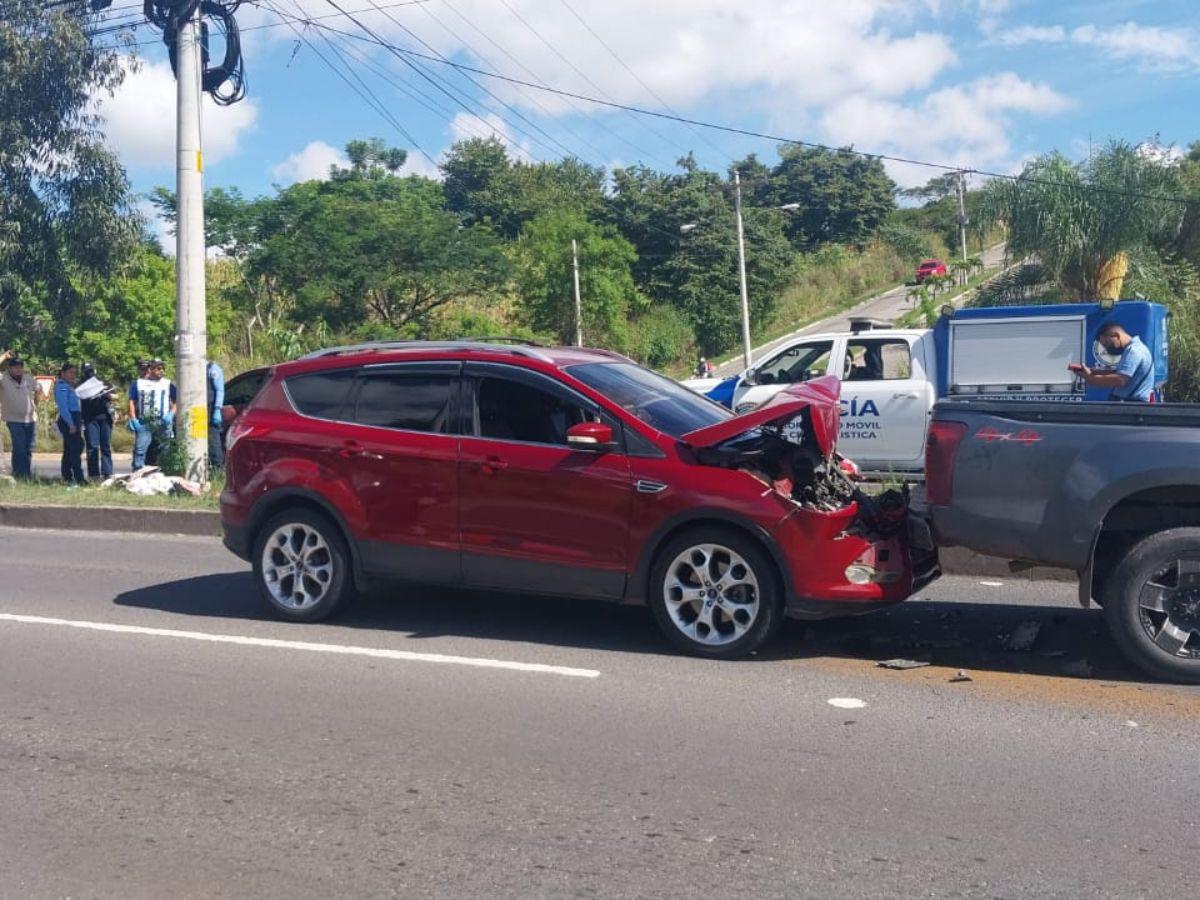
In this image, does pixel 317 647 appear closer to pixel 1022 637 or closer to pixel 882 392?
pixel 1022 637

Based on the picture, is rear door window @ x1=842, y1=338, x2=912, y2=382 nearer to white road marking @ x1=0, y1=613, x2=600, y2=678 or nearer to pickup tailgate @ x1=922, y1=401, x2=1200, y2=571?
pickup tailgate @ x1=922, y1=401, x2=1200, y2=571

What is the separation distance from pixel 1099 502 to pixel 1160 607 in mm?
605

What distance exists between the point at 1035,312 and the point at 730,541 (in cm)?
971

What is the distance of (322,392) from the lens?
824 centimetres

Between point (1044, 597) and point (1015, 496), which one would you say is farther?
point (1044, 597)

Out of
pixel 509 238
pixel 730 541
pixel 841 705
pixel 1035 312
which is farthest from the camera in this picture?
pixel 509 238

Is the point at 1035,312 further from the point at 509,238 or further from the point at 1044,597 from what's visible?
the point at 509,238

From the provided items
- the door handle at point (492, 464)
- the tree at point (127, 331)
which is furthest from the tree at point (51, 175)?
the tree at point (127, 331)

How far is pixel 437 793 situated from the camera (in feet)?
16.8

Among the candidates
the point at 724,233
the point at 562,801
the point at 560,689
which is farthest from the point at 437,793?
the point at 724,233

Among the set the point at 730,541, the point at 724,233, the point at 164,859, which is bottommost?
the point at 164,859

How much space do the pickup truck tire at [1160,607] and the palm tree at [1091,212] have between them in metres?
17.5

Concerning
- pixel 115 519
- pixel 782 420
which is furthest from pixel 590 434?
pixel 115 519

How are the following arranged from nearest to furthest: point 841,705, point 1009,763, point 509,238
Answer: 1. point 1009,763
2. point 841,705
3. point 509,238
